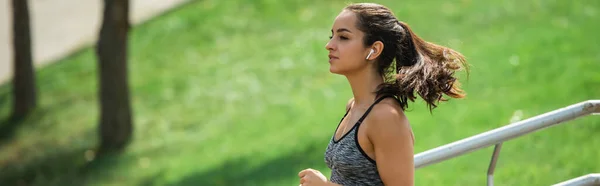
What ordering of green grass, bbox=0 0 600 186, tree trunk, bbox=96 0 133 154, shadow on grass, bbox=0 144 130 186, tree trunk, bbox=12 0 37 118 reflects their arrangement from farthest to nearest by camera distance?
tree trunk, bbox=12 0 37 118, tree trunk, bbox=96 0 133 154, shadow on grass, bbox=0 144 130 186, green grass, bbox=0 0 600 186

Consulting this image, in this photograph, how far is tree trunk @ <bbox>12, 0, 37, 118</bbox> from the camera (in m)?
13.0

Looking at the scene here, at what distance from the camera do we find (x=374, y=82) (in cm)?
311

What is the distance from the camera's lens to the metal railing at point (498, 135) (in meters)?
3.42

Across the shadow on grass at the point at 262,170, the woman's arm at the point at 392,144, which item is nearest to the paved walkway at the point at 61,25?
the shadow on grass at the point at 262,170

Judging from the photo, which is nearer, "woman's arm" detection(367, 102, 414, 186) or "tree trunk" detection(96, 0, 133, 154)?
"woman's arm" detection(367, 102, 414, 186)

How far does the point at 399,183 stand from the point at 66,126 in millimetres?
9780

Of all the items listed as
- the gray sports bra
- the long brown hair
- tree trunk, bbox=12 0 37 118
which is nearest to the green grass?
tree trunk, bbox=12 0 37 118

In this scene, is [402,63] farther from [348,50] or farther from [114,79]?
[114,79]

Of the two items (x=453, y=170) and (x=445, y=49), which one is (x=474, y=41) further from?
(x=445, y=49)

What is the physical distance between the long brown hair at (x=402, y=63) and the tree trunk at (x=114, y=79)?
808 cm

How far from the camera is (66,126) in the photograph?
39.9ft

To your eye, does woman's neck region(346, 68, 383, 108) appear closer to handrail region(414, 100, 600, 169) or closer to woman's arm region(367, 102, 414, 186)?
woman's arm region(367, 102, 414, 186)

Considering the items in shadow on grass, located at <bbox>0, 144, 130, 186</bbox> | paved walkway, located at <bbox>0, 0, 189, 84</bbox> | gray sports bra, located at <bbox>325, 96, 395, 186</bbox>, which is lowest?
paved walkway, located at <bbox>0, 0, 189, 84</bbox>

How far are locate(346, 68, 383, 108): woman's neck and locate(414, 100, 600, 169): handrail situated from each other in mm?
383
